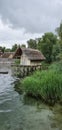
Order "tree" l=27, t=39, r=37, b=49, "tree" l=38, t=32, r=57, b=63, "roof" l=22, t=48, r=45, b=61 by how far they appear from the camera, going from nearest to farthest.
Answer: "roof" l=22, t=48, r=45, b=61, "tree" l=38, t=32, r=57, b=63, "tree" l=27, t=39, r=37, b=49

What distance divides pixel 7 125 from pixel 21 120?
81 cm

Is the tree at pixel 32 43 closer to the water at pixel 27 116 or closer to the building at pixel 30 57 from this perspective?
the building at pixel 30 57

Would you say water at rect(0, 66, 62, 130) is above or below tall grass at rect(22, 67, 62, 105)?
below

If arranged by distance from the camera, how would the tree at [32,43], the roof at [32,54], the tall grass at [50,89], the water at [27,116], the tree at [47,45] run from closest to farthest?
the water at [27,116], the tall grass at [50,89], the roof at [32,54], the tree at [47,45], the tree at [32,43]

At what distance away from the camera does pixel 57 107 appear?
10.2 meters

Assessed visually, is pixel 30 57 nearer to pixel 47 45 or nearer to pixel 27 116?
pixel 47 45

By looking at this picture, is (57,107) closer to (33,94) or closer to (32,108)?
(32,108)

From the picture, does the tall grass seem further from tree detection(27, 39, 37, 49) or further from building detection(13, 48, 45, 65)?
tree detection(27, 39, 37, 49)

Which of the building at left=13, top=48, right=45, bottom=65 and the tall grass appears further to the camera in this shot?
the building at left=13, top=48, right=45, bottom=65

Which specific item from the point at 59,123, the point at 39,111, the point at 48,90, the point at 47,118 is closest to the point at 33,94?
the point at 48,90

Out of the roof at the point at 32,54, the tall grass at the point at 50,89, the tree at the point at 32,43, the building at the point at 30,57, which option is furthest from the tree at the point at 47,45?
the tall grass at the point at 50,89

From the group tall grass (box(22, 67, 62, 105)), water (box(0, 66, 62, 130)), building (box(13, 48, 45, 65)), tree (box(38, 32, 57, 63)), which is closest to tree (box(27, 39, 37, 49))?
→ tree (box(38, 32, 57, 63))

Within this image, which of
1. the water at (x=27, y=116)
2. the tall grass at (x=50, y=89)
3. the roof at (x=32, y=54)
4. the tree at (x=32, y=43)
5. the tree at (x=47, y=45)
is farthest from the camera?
the tree at (x=32, y=43)

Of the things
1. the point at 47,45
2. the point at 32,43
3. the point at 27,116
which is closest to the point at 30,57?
the point at 47,45
